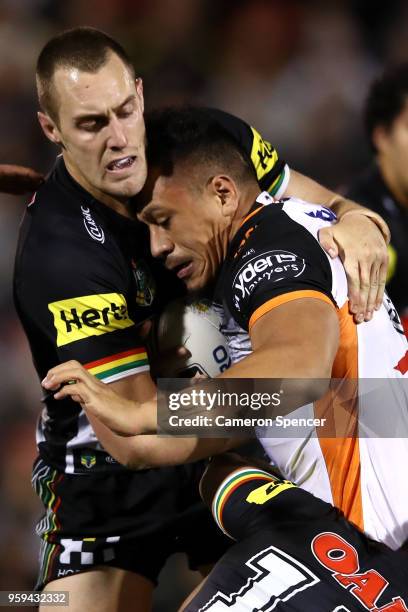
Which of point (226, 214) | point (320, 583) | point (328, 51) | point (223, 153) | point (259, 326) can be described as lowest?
point (320, 583)

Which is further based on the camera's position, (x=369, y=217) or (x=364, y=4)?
(x=364, y=4)

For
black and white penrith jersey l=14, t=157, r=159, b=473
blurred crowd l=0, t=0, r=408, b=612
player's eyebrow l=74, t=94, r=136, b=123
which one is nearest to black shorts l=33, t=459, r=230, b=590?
black and white penrith jersey l=14, t=157, r=159, b=473

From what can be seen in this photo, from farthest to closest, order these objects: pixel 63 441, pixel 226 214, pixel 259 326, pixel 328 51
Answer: pixel 328 51 → pixel 63 441 → pixel 226 214 → pixel 259 326

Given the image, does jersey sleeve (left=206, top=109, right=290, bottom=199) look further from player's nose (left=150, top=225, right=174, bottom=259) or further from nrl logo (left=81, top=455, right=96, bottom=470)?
nrl logo (left=81, top=455, right=96, bottom=470)

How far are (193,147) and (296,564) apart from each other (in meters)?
1.21

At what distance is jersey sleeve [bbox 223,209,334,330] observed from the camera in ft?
7.16

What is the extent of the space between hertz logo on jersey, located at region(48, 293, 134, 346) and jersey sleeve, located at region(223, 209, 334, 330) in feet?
1.24

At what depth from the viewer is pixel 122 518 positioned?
2965 mm

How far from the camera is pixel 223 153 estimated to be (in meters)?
2.70

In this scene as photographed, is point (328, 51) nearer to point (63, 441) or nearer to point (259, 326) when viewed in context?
point (63, 441)

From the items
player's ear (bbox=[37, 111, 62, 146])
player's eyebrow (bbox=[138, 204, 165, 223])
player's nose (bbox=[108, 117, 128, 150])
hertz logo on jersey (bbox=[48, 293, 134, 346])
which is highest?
player's ear (bbox=[37, 111, 62, 146])

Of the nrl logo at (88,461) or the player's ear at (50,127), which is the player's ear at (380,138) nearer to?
the player's ear at (50,127)

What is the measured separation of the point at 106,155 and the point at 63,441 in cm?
94

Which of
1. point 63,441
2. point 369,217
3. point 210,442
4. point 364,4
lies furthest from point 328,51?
point 210,442
